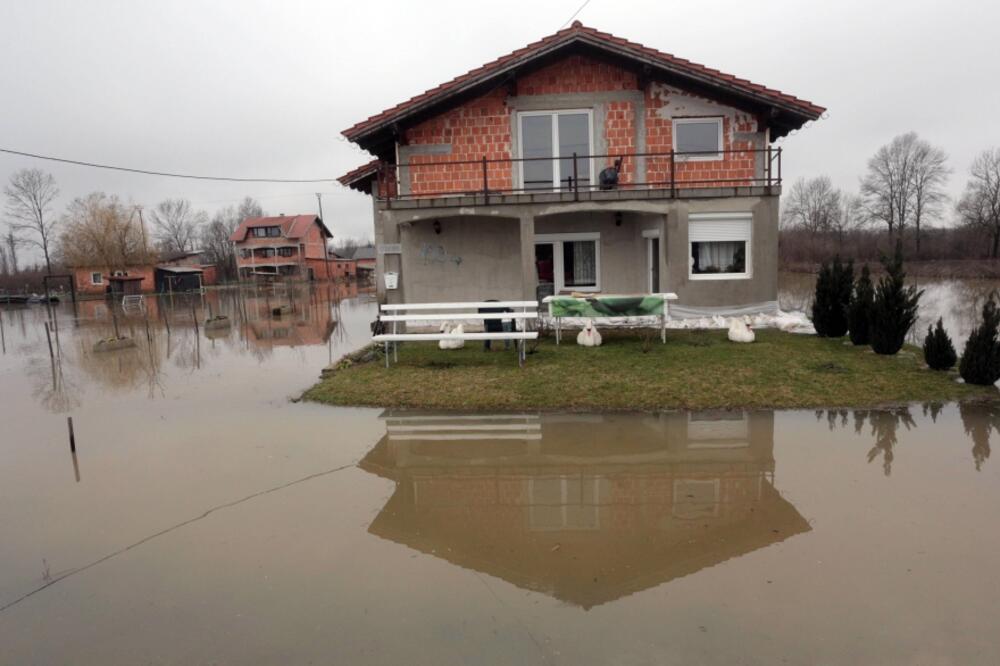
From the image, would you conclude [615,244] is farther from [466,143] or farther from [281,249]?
[281,249]

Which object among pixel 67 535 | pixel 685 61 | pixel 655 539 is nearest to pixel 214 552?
pixel 67 535

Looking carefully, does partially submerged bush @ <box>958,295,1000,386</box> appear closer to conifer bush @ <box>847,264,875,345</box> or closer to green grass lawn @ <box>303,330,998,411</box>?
green grass lawn @ <box>303,330,998,411</box>

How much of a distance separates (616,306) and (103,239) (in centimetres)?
6227

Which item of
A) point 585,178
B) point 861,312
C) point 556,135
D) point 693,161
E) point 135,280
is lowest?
point 861,312

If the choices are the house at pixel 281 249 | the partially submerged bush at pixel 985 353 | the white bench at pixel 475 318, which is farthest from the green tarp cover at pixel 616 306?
the house at pixel 281 249

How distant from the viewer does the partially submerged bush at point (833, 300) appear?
12078 millimetres

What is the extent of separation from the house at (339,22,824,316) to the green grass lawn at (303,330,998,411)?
3.02 metres

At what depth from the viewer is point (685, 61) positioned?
13305mm

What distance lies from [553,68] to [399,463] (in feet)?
37.5

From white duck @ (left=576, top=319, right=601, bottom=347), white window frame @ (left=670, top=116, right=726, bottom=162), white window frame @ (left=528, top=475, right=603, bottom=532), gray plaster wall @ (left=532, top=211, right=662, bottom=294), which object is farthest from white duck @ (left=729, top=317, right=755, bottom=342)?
white window frame @ (left=528, top=475, right=603, bottom=532)

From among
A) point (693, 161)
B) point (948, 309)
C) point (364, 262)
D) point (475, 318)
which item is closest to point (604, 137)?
point (693, 161)

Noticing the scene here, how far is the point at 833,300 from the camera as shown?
1212 cm

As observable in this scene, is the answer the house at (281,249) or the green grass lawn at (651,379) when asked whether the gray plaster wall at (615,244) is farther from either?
the house at (281,249)

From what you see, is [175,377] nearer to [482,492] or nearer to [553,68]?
[482,492]
